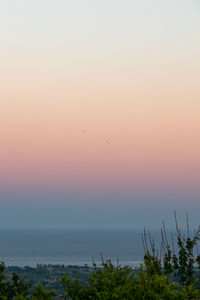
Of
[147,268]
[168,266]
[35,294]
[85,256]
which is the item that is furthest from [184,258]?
[85,256]

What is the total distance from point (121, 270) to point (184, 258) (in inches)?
209

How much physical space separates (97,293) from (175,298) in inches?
72.8

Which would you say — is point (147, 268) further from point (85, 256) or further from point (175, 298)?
point (85, 256)

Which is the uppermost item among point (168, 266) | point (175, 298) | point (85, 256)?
point (85, 256)

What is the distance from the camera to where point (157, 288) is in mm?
11742

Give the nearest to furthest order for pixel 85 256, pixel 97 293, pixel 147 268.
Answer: pixel 97 293
pixel 147 268
pixel 85 256

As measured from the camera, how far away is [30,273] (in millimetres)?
73688

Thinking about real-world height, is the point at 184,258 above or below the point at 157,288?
above

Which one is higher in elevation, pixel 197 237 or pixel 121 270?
pixel 197 237

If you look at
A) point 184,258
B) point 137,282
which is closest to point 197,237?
point 184,258

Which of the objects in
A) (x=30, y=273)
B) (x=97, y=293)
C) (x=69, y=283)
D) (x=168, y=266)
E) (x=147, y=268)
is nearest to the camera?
(x=97, y=293)

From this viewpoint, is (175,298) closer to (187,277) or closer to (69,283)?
(69,283)

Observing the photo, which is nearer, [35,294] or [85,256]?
[35,294]

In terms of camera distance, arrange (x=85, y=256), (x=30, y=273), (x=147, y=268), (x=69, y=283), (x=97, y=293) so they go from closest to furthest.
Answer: (x=97, y=293) → (x=69, y=283) → (x=147, y=268) → (x=30, y=273) → (x=85, y=256)
